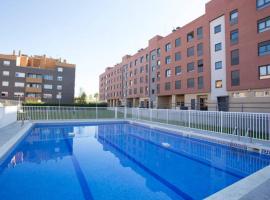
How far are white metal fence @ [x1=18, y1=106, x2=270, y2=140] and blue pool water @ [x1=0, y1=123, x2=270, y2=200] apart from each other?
6.39 feet

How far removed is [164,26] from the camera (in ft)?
131

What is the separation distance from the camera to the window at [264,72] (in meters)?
19.0

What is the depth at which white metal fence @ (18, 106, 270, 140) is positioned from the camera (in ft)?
31.4

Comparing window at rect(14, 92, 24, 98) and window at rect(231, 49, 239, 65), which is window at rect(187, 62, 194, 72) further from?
window at rect(14, 92, 24, 98)

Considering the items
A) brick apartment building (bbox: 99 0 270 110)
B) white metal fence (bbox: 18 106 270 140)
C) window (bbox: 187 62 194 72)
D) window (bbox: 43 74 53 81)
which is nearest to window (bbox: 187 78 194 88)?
brick apartment building (bbox: 99 0 270 110)

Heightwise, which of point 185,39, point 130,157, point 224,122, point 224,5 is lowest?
point 130,157

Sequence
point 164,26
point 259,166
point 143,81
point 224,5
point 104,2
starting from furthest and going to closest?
point 143,81 < point 164,26 < point 224,5 < point 104,2 < point 259,166

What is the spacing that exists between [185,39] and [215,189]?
28.4 m

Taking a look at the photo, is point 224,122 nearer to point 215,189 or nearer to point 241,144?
point 241,144

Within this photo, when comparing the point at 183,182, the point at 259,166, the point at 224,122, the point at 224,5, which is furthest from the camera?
the point at 224,5

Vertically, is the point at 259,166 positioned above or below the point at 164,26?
below

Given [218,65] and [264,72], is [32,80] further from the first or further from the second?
[264,72]

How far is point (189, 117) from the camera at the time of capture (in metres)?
13.8

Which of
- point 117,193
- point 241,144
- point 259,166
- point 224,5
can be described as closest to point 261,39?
point 224,5
